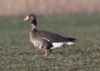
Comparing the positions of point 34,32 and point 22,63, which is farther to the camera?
point 34,32

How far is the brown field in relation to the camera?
3048cm

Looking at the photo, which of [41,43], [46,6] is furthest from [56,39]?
[46,6]

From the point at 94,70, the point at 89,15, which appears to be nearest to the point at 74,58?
the point at 94,70

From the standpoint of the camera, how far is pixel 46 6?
31.9 meters

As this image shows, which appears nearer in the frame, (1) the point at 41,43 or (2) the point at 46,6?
(1) the point at 41,43

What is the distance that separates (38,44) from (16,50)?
5.39 ft

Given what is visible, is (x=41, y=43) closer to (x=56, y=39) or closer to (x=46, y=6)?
(x=56, y=39)

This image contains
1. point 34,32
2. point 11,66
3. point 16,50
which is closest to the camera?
point 11,66

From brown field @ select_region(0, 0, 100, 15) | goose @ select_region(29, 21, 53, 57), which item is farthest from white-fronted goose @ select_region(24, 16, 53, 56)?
brown field @ select_region(0, 0, 100, 15)

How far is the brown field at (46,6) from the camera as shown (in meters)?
30.5

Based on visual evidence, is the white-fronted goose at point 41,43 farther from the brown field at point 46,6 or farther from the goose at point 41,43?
the brown field at point 46,6

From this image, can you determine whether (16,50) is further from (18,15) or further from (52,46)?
(18,15)

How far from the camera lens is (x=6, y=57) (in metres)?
12.8

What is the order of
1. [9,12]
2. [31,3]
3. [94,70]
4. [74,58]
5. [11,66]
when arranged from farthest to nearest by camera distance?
[31,3] → [9,12] → [74,58] → [11,66] → [94,70]
